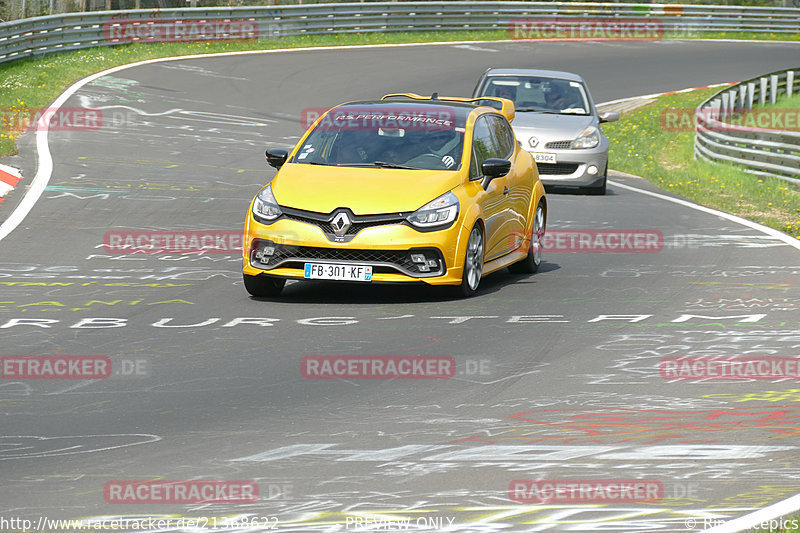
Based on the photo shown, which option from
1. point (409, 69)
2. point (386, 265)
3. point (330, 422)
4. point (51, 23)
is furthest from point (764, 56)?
point (330, 422)

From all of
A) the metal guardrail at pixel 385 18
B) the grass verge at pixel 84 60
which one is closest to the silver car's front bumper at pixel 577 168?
the grass verge at pixel 84 60

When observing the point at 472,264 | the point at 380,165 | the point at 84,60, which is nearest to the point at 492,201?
the point at 472,264

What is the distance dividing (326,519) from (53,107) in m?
20.7

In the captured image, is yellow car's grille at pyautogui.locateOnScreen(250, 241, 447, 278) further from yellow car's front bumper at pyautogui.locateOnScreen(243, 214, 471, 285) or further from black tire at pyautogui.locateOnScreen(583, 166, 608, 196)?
black tire at pyautogui.locateOnScreen(583, 166, 608, 196)

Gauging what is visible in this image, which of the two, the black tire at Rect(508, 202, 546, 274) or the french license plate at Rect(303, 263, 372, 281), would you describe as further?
the black tire at Rect(508, 202, 546, 274)

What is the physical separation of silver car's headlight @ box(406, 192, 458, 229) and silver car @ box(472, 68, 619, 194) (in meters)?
8.57

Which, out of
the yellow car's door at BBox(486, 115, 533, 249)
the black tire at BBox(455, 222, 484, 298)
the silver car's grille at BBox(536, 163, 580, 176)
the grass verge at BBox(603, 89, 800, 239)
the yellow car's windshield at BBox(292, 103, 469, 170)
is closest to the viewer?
the black tire at BBox(455, 222, 484, 298)

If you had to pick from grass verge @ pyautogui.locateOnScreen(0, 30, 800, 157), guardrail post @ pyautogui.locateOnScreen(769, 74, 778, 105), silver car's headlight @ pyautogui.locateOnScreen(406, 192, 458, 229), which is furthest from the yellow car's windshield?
guardrail post @ pyautogui.locateOnScreen(769, 74, 778, 105)

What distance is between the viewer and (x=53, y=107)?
24984mm

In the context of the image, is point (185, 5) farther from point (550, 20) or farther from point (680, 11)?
point (680, 11)

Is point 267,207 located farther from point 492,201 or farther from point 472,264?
point 492,201

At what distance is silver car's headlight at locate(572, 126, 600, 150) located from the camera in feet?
64.7

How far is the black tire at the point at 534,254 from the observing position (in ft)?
43.1

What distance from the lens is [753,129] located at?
23484 millimetres
